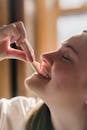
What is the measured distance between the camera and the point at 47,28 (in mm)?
2613

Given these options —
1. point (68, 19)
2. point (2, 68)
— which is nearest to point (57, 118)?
point (68, 19)

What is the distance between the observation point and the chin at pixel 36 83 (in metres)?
1.27

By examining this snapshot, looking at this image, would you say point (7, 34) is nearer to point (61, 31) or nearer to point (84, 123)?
point (84, 123)

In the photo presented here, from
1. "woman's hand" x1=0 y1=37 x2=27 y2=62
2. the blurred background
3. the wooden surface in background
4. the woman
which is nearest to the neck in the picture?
the woman

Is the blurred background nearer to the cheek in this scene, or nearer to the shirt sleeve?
the shirt sleeve

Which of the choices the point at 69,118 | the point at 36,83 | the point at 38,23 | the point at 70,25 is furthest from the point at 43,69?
the point at 38,23

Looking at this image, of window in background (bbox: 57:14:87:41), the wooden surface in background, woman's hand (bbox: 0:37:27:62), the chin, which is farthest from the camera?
the wooden surface in background

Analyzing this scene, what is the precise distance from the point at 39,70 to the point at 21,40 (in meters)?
0.12

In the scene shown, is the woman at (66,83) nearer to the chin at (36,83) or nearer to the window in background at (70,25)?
the chin at (36,83)

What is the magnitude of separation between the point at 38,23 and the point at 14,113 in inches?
48.5

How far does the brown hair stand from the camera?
4.61 ft

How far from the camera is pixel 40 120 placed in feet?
4.65

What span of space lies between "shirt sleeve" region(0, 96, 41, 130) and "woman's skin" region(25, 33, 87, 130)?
8.1 inches

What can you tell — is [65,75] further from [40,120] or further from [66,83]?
[40,120]
